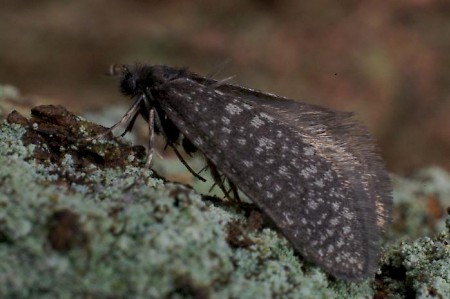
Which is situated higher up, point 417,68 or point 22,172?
point 417,68

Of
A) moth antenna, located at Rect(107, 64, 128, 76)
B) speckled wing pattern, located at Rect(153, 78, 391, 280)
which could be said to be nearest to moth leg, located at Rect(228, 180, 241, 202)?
speckled wing pattern, located at Rect(153, 78, 391, 280)

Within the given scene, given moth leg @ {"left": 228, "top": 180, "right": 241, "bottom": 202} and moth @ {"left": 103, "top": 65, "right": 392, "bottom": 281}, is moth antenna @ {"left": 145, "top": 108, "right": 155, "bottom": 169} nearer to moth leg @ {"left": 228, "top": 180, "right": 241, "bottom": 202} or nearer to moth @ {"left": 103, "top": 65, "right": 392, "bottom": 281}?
moth @ {"left": 103, "top": 65, "right": 392, "bottom": 281}

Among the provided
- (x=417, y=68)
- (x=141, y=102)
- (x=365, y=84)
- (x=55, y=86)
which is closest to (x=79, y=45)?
(x=55, y=86)

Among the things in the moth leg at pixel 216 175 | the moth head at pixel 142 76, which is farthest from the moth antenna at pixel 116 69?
the moth leg at pixel 216 175

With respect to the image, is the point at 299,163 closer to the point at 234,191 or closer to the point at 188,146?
the point at 234,191

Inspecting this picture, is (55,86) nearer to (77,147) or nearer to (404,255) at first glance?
(77,147)

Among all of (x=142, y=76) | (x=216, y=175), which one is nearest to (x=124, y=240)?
(x=216, y=175)

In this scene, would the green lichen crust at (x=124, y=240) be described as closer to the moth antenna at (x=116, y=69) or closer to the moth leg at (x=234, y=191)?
the moth leg at (x=234, y=191)
